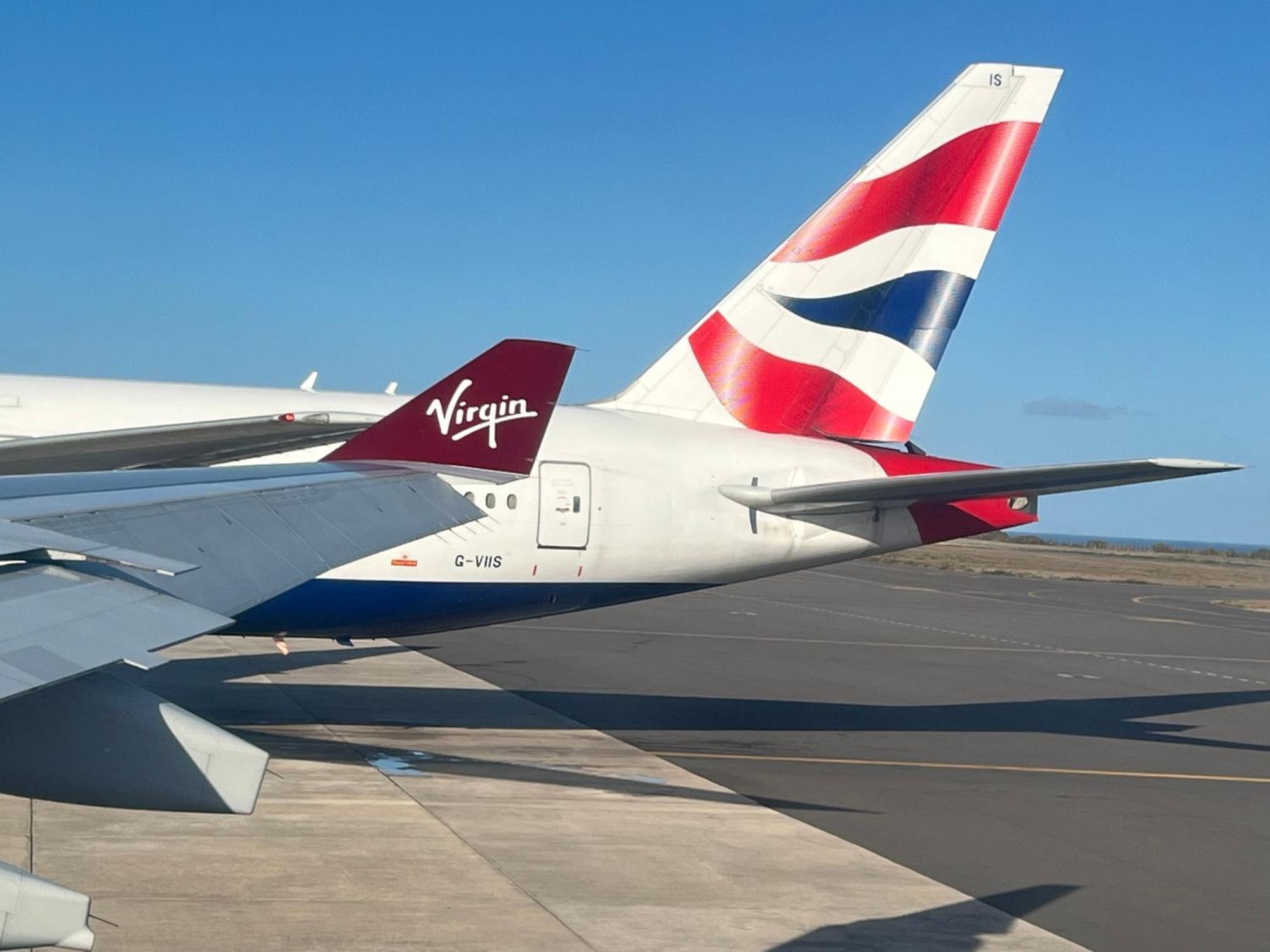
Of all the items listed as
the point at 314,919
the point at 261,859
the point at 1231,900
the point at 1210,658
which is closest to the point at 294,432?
the point at 261,859

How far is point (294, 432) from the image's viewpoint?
14008mm

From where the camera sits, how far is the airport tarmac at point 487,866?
29.8 ft

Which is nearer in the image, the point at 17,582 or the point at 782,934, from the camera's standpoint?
the point at 17,582

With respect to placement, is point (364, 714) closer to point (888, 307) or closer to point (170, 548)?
point (888, 307)

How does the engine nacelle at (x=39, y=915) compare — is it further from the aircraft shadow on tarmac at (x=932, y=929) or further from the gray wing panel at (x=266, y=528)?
the aircraft shadow on tarmac at (x=932, y=929)

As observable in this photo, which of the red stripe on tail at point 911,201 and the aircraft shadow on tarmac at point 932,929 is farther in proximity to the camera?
the red stripe on tail at point 911,201

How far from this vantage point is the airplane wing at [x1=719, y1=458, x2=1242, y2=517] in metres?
13.9

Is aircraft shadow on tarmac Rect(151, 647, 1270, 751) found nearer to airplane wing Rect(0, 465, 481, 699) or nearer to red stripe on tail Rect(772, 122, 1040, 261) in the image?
red stripe on tail Rect(772, 122, 1040, 261)

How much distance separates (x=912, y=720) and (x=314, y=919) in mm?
12206

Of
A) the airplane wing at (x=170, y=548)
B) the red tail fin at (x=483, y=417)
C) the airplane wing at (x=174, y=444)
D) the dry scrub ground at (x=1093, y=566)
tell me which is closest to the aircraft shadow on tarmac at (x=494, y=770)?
the airplane wing at (x=174, y=444)

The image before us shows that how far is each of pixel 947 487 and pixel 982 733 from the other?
4876 mm

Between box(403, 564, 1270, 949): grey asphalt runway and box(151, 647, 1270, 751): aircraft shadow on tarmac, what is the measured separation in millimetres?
83

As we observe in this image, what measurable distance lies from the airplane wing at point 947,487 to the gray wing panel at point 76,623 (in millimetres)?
10077

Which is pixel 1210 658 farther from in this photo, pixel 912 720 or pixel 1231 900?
pixel 1231 900
